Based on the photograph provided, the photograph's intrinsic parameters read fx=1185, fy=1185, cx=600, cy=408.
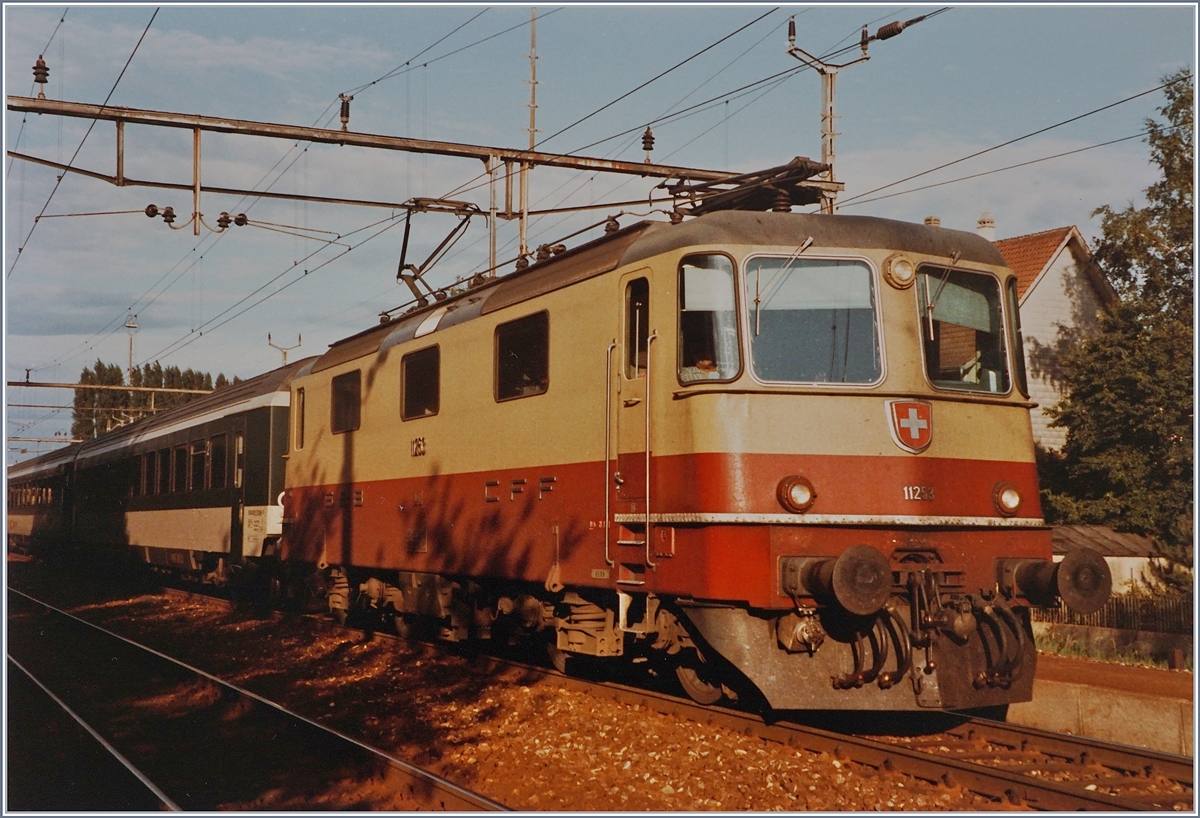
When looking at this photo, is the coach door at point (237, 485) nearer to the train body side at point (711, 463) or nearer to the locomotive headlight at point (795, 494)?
the train body side at point (711, 463)

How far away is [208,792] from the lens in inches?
315

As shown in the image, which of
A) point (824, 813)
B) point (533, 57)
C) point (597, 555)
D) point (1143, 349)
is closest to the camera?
point (824, 813)

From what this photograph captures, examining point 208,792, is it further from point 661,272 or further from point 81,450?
point 81,450

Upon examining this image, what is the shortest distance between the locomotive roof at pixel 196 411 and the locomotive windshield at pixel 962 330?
10.6 meters

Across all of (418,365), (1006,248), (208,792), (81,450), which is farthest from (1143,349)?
(81,450)

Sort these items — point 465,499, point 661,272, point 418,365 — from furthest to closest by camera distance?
point 418,365 < point 465,499 < point 661,272

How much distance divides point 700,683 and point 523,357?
132 inches

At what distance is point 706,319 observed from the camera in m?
8.72

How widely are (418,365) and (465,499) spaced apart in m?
1.93

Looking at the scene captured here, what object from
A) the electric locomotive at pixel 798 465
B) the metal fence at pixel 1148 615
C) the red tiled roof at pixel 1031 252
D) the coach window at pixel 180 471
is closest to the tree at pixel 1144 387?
the red tiled roof at pixel 1031 252

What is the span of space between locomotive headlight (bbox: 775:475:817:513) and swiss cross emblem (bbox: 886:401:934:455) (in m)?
0.77

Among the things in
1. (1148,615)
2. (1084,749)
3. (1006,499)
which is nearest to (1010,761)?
(1084,749)

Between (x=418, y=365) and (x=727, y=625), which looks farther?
(x=418, y=365)

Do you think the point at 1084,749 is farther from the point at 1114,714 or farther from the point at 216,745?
the point at 216,745
